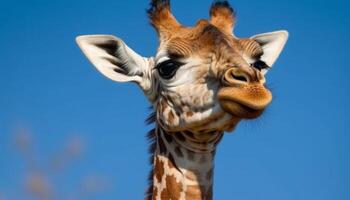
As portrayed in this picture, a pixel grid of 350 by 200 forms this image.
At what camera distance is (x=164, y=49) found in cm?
710

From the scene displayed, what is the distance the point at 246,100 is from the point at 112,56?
218 cm

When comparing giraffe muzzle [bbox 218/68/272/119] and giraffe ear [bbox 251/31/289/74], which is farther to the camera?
giraffe ear [bbox 251/31/289/74]

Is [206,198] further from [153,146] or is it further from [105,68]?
[105,68]

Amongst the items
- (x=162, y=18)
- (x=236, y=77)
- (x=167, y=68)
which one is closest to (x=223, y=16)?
(x=162, y=18)

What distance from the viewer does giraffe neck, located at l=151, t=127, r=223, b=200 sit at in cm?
661

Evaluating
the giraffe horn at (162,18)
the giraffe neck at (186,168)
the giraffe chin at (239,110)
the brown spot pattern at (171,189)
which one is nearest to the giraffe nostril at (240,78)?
the giraffe chin at (239,110)

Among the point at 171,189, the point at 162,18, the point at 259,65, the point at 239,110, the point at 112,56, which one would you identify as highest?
the point at 162,18

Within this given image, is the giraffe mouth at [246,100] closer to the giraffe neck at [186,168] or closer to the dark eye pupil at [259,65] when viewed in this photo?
the giraffe neck at [186,168]

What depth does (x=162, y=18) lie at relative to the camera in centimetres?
767

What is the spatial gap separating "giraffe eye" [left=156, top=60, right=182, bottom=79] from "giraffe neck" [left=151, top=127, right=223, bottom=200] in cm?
56

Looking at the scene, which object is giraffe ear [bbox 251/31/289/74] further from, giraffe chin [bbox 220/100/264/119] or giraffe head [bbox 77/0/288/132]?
giraffe chin [bbox 220/100/264/119]

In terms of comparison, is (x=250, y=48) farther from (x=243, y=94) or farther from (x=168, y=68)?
(x=243, y=94)

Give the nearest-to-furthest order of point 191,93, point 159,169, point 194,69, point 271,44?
1. point 191,93
2. point 194,69
3. point 159,169
4. point 271,44

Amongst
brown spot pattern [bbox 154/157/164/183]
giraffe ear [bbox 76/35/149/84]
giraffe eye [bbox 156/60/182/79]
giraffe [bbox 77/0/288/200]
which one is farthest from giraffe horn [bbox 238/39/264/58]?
brown spot pattern [bbox 154/157/164/183]
